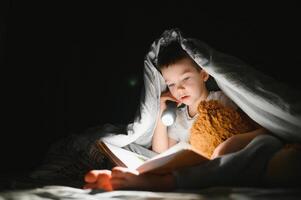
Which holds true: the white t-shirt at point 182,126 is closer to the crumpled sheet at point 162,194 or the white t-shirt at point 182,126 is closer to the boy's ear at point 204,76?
Result: the boy's ear at point 204,76

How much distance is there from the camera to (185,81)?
5.89ft

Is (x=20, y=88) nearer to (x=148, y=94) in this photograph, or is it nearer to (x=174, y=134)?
(x=148, y=94)

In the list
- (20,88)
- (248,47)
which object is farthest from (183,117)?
(20,88)

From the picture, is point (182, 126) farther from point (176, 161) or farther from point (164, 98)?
point (176, 161)

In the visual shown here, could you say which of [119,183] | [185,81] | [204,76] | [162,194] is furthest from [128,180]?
[204,76]

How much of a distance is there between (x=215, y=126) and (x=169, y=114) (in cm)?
31

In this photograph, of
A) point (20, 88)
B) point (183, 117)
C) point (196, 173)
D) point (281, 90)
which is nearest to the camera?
point (196, 173)

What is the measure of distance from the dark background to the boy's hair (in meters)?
0.32

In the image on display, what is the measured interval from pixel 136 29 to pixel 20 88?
0.88m

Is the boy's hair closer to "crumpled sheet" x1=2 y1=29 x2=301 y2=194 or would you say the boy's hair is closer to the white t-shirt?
"crumpled sheet" x1=2 y1=29 x2=301 y2=194

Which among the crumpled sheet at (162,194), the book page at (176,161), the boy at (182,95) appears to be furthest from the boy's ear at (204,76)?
the crumpled sheet at (162,194)

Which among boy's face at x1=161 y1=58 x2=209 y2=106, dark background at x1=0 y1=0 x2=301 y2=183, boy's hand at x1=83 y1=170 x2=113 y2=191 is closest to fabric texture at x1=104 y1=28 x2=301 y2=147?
boy's face at x1=161 y1=58 x2=209 y2=106

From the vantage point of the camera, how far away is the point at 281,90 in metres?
1.50

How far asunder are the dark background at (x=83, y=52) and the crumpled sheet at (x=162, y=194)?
1.01 m
